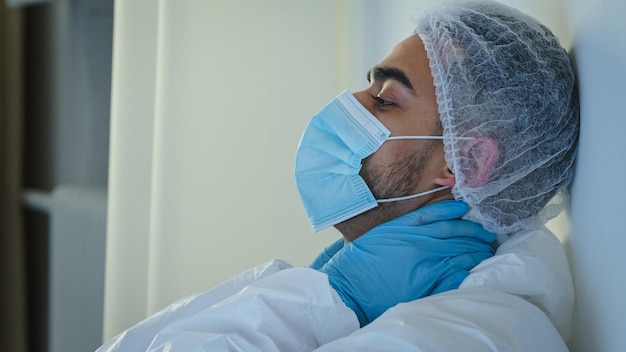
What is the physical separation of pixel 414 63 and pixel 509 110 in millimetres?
190

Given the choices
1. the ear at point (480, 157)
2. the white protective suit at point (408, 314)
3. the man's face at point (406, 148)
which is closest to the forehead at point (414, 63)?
the man's face at point (406, 148)

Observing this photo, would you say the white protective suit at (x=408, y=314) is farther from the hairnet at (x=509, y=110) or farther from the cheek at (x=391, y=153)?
the cheek at (x=391, y=153)

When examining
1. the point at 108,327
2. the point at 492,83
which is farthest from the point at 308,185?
the point at 108,327

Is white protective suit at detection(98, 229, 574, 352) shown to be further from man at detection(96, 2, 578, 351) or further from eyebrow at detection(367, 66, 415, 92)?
eyebrow at detection(367, 66, 415, 92)

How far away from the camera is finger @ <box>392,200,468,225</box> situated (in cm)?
122

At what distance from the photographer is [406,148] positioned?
1.27m

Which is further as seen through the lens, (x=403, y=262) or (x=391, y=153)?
(x=391, y=153)

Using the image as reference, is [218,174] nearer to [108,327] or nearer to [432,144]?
[108,327]

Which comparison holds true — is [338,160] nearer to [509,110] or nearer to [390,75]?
[390,75]

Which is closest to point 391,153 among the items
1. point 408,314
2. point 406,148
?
point 406,148

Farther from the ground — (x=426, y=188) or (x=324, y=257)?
(x=426, y=188)

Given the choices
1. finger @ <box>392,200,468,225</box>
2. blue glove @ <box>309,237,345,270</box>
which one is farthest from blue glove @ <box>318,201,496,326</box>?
blue glove @ <box>309,237,345,270</box>

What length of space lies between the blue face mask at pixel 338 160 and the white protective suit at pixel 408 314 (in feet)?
0.67

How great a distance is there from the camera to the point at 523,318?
984mm
